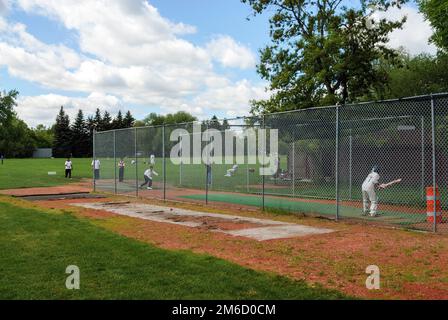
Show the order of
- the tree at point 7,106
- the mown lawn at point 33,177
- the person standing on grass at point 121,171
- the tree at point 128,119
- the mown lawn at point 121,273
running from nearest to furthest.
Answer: the mown lawn at point 121,273 → the person standing on grass at point 121,171 → the mown lawn at point 33,177 → the tree at point 7,106 → the tree at point 128,119

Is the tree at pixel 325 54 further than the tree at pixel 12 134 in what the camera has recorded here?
No

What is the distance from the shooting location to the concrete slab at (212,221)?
9891 mm

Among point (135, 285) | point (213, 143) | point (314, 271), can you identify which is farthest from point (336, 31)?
point (135, 285)

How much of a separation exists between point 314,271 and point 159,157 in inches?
572

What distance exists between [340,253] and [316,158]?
9.95 metres

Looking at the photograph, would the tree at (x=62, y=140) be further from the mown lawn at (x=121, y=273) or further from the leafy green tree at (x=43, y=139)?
the mown lawn at (x=121, y=273)

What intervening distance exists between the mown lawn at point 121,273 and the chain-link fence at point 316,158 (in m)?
5.92

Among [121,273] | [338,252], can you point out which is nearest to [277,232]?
[338,252]

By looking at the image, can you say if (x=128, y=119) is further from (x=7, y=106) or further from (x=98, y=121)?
(x=7, y=106)

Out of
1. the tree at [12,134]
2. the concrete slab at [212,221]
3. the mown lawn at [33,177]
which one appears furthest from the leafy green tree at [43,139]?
the concrete slab at [212,221]

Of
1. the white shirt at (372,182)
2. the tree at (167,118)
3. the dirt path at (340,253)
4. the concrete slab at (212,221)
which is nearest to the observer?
the dirt path at (340,253)

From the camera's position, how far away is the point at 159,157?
20422 millimetres

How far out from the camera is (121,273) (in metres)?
6.26
